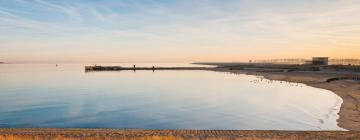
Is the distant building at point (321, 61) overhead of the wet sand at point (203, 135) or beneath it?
overhead

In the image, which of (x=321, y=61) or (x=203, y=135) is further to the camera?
(x=321, y=61)

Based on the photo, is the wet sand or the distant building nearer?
the wet sand

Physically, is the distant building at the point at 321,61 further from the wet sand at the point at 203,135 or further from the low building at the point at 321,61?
the wet sand at the point at 203,135

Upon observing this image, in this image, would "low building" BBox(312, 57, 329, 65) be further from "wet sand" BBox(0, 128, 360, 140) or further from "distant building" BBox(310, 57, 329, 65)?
"wet sand" BBox(0, 128, 360, 140)

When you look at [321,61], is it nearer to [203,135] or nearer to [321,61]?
[321,61]

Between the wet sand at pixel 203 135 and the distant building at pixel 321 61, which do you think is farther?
the distant building at pixel 321 61

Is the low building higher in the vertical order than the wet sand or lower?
higher

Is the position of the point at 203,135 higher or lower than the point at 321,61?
lower

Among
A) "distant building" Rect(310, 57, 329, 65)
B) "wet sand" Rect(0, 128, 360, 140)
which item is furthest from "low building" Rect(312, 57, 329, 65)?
"wet sand" Rect(0, 128, 360, 140)

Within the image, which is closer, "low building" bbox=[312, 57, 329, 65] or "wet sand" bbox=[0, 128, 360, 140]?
"wet sand" bbox=[0, 128, 360, 140]

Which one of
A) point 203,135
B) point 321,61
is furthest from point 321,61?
point 203,135

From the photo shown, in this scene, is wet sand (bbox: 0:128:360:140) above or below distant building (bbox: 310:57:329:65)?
below

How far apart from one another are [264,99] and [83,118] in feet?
61.9

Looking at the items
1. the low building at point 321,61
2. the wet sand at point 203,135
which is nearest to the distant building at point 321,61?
the low building at point 321,61
